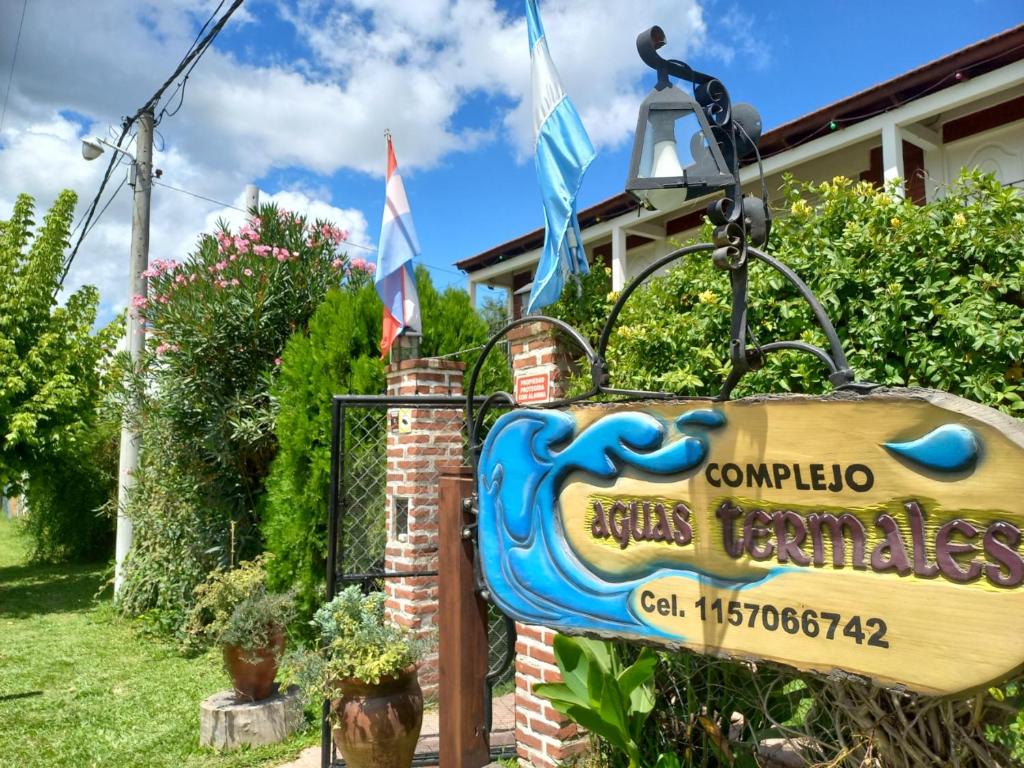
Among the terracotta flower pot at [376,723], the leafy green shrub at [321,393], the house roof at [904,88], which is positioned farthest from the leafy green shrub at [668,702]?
the house roof at [904,88]

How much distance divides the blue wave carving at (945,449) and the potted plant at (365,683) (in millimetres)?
2654

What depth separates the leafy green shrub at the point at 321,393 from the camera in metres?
5.66

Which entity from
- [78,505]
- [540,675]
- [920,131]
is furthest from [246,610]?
[78,505]

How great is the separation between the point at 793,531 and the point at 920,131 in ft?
26.1

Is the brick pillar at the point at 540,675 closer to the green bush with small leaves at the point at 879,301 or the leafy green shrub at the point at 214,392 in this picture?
the green bush with small leaves at the point at 879,301

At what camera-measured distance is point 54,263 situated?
998 cm

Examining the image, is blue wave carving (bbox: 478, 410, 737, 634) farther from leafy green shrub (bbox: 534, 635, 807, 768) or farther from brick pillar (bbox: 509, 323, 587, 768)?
brick pillar (bbox: 509, 323, 587, 768)

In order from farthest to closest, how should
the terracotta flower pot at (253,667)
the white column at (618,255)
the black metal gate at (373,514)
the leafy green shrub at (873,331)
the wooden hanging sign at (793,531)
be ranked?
the white column at (618,255) → the terracotta flower pot at (253,667) → the black metal gate at (373,514) → the leafy green shrub at (873,331) → the wooden hanging sign at (793,531)

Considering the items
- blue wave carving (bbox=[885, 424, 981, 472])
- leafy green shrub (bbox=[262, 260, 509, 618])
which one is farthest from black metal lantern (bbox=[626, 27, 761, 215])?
leafy green shrub (bbox=[262, 260, 509, 618])

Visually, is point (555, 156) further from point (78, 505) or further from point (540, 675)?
point (78, 505)

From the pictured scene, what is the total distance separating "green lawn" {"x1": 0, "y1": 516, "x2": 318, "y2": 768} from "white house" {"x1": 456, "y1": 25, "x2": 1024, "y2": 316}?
4.99m

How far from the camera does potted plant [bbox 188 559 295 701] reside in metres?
4.44

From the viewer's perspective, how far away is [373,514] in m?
5.27

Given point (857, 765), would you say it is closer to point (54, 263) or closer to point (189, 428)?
point (189, 428)
